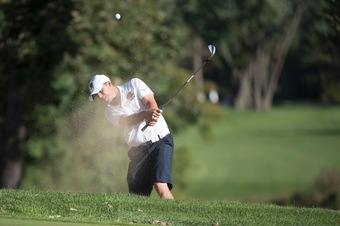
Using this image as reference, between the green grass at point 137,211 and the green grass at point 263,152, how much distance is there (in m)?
50.9

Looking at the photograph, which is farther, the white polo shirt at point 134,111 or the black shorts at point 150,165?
the black shorts at point 150,165

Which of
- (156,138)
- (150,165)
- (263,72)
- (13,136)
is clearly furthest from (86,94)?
(263,72)

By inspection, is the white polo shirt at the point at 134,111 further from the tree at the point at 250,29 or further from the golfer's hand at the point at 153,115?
the tree at the point at 250,29

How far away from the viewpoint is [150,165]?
47.8 feet

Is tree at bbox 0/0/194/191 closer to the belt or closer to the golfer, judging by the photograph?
the golfer

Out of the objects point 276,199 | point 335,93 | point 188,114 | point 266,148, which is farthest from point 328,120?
point 188,114

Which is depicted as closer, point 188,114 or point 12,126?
point 12,126

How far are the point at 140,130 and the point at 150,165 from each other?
0.56 m

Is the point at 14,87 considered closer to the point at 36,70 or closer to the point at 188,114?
the point at 36,70

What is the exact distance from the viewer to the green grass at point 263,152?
72938 millimetres

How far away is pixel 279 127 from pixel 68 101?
6968 centimetres

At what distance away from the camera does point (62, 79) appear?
1255 inches

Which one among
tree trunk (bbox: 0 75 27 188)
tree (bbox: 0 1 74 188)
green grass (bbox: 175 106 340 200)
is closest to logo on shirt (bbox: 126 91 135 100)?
tree (bbox: 0 1 74 188)

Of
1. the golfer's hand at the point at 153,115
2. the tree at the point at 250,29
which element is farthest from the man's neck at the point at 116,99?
the tree at the point at 250,29
